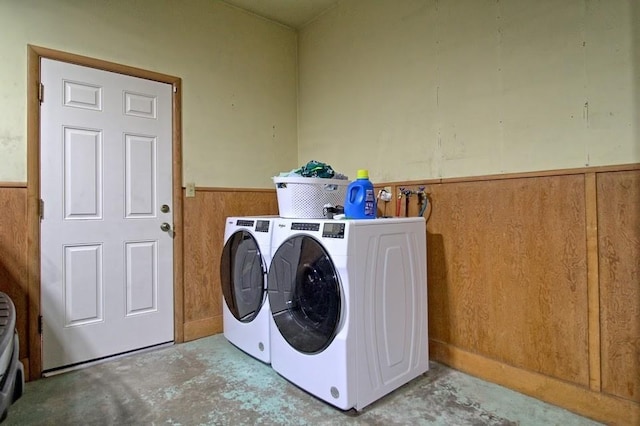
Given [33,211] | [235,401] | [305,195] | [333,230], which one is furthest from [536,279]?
[33,211]

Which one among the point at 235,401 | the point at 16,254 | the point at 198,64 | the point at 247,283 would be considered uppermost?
the point at 198,64

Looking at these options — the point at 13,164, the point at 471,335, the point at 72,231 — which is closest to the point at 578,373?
the point at 471,335

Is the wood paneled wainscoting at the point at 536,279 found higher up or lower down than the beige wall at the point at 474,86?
lower down

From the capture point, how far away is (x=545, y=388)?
5.74ft

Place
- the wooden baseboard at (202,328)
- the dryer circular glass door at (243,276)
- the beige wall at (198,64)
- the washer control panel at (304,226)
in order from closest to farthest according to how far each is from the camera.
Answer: the washer control panel at (304,226), the beige wall at (198,64), the dryer circular glass door at (243,276), the wooden baseboard at (202,328)

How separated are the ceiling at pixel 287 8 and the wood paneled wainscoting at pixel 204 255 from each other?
150 centimetres

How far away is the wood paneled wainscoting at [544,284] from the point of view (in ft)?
5.06

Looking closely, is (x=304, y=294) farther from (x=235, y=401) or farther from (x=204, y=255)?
(x=204, y=255)

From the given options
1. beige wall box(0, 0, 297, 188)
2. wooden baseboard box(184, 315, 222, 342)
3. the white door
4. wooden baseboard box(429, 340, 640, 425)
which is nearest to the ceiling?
beige wall box(0, 0, 297, 188)

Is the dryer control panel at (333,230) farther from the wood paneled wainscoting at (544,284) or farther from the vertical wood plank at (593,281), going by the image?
the vertical wood plank at (593,281)

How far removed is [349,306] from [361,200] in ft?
1.90

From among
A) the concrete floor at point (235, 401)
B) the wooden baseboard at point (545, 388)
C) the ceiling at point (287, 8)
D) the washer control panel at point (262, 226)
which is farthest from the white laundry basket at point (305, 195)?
the ceiling at point (287, 8)

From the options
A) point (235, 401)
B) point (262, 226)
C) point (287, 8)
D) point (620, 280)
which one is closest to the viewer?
point (620, 280)

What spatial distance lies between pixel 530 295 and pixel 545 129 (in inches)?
33.3
